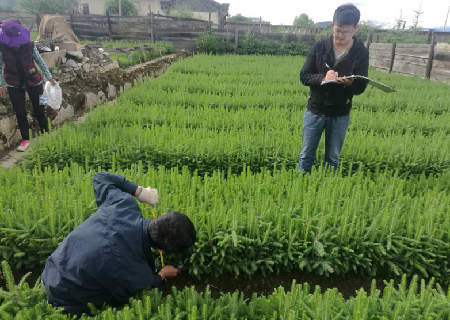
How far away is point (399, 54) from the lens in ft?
46.9

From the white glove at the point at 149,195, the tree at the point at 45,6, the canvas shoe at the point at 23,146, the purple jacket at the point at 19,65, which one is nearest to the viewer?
the white glove at the point at 149,195

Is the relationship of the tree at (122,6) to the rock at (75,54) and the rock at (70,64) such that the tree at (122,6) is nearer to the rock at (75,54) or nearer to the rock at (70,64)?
A: the rock at (75,54)

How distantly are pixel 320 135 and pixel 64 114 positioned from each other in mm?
5670

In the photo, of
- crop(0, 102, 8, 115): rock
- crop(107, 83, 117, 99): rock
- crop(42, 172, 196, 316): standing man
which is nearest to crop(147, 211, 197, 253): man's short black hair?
crop(42, 172, 196, 316): standing man

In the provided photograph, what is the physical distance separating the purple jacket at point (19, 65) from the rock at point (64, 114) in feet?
5.99

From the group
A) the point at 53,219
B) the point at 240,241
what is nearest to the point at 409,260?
the point at 240,241

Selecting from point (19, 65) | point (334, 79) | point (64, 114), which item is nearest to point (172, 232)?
point (334, 79)

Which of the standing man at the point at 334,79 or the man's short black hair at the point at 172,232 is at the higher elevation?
the standing man at the point at 334,79

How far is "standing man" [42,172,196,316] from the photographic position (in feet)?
5.82

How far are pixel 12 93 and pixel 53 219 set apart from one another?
11.3ft

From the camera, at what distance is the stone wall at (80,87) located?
5348mm

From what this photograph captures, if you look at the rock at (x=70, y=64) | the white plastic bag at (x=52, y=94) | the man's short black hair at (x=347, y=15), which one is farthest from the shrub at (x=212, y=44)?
the man's short black hair at (x=347, y=15)

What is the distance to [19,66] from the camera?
15.3 feet

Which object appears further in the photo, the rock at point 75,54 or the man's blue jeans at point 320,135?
the rock at point 75,54
